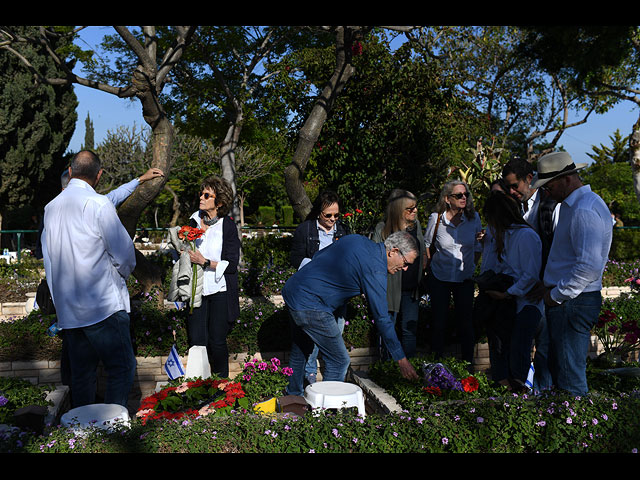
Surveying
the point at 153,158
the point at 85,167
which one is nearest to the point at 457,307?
the point at 85,167

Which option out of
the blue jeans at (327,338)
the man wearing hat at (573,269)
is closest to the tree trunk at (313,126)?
the blue jeans at (327,338)

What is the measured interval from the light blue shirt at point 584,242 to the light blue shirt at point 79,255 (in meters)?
2.73

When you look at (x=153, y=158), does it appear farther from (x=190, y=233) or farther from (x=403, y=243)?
(x=403, y=243)

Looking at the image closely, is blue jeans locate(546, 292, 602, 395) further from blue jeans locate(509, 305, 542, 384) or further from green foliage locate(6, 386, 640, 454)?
blue jeans locate(509, 305, 542, 384)

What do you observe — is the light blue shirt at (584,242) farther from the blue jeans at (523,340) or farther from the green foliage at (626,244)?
the green foliage at (626,244)

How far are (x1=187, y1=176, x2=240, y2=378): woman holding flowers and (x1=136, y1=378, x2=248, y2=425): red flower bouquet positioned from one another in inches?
36.2

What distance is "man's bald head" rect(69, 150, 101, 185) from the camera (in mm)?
3256

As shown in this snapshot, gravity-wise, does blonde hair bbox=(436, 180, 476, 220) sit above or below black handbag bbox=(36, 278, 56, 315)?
above

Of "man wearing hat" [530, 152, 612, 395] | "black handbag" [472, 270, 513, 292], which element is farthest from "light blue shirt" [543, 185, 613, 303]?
"black handbag" [472, 270, 513, 292]

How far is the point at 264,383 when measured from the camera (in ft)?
12.0

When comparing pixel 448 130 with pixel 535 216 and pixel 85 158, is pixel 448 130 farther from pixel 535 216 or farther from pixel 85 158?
pixel 85 158

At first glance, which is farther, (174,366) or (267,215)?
(267,215)

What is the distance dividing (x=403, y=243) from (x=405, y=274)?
1644mm
